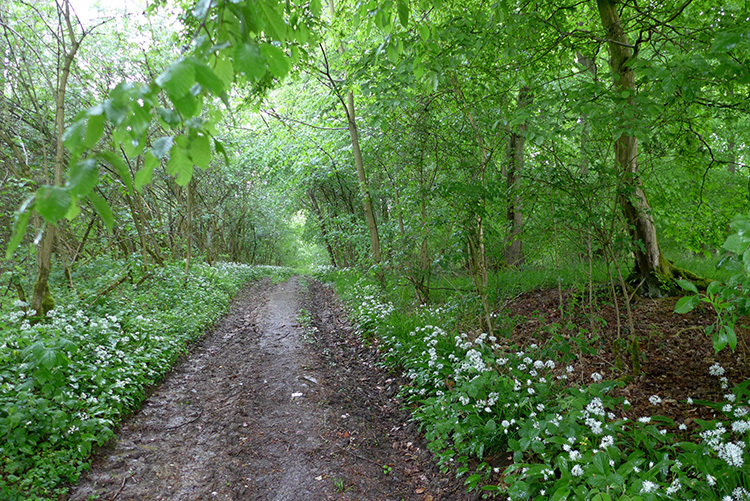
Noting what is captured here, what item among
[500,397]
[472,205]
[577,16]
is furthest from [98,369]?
[577,16]

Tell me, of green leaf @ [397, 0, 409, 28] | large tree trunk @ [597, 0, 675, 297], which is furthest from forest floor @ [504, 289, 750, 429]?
green leaf @ [397, 0, 409, 28]

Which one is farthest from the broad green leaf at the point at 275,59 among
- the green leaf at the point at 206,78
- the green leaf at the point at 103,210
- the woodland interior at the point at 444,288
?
the green leaf at the point at 103,210

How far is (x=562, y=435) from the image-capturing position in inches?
121

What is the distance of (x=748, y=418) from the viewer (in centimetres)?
264

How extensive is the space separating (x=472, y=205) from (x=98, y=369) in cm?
470

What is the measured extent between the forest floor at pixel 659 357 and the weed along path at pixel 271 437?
2.02 meters

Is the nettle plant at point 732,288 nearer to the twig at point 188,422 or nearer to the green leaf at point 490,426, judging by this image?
the green leaf at point 490,426

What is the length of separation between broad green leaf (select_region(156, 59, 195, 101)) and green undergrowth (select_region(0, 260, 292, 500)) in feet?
11.5

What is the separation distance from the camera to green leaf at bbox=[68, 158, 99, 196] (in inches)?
40.2

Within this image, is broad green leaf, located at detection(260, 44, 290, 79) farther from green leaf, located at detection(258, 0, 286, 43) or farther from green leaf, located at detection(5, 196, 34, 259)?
green leaf, located at detection(5, 196, 34, 259)

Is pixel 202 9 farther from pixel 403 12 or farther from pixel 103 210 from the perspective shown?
pixel 403 12

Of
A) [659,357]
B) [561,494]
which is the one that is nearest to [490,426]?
[561,494]

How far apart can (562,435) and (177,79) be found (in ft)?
11.3

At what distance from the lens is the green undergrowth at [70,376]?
3.19 metres
